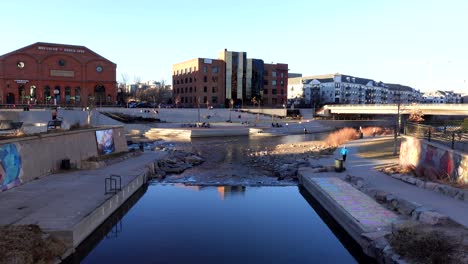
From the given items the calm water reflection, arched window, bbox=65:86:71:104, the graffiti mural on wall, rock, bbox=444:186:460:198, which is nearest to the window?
arched window, bbox=65:86:71:104

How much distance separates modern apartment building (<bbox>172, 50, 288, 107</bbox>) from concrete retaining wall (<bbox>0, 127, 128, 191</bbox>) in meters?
87.3

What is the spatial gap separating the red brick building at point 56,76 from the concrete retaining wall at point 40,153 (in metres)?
59.7

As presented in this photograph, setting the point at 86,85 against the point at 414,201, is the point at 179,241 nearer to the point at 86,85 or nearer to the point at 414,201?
the point at 414,201

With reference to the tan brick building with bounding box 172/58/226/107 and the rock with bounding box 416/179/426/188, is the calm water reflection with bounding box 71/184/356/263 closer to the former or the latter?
Result: the rock with bounding box 416/179/426/188

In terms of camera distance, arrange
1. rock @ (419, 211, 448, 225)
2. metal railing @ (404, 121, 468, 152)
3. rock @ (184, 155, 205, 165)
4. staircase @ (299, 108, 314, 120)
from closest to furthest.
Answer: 1. rock @ (419, 211, 448, 225)
2. metal railing @ (404, 121, 468, 152)
3. rock @ (184, 155, 205, 165)
4. staircase @ (299, 108, 314, 120)

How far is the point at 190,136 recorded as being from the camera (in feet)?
202

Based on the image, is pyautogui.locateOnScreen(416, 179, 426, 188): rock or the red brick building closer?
pyautogui.locateOnScreen(416, 179, 426, 188): rock

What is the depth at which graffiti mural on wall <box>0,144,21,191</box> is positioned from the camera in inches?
727

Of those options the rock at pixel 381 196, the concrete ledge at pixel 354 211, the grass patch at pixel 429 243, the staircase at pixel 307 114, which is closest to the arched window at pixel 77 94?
the staircase at pixel 307 114

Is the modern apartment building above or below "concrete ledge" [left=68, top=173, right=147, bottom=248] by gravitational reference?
above

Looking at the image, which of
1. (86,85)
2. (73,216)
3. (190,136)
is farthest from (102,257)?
(86,85)

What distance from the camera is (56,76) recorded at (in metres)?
90.5

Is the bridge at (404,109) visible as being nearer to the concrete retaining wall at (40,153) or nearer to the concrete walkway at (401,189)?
the concrete walkway at (401,189)

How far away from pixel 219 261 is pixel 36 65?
8823 cm
